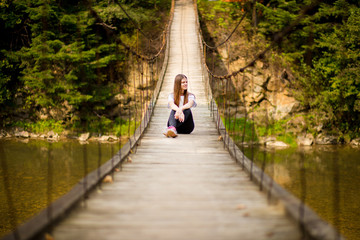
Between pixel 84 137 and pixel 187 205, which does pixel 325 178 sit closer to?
pixel 187 205

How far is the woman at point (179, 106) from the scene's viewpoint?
4.61m

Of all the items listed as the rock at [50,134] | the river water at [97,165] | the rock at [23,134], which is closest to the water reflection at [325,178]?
the river water at [97,165]

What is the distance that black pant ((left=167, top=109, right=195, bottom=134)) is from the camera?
15.5 ft

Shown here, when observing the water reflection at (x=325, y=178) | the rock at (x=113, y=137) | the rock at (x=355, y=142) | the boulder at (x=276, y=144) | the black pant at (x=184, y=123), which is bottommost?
the water reflection at (x=325, y=178)

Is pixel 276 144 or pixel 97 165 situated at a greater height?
pixel 276 144

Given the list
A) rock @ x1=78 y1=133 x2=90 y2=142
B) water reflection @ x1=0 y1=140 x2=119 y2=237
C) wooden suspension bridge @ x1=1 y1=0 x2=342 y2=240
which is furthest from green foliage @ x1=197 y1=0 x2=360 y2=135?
wooden suspension bridge @ x1=1 y1=0 x2=342 y2=240

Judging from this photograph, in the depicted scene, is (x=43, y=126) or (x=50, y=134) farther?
(x=43, y=126)

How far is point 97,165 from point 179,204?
696cm

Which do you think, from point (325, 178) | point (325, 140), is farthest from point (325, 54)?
point (325, 178)

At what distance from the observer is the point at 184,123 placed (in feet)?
16.1

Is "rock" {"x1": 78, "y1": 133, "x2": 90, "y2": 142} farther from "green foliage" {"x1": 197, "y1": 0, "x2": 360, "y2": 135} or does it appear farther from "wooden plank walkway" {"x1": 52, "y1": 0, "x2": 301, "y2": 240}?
"wooden plank walkway" {"x1": 52, "y1": 0, "x2": 301, "y2": 240}

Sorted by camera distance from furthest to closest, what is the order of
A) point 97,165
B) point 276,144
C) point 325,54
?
1. point 276,144
2. point 325,54
3. point 97,165

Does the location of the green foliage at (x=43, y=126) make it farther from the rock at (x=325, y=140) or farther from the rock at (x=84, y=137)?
the rock at (x=325, y=140)

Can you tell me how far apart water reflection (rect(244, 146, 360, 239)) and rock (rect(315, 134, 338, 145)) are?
1.73 ft
